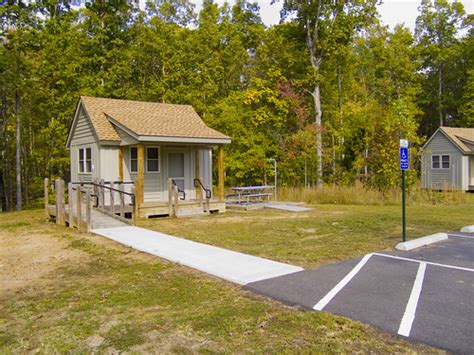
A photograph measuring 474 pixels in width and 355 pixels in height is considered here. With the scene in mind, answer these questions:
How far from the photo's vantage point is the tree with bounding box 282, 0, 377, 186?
25.1 m

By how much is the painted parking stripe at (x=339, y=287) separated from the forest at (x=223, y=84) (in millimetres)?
13060

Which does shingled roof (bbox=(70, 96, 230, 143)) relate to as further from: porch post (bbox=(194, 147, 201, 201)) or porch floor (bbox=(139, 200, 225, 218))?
porch floor (bbox=(139, 200, 225, 218))

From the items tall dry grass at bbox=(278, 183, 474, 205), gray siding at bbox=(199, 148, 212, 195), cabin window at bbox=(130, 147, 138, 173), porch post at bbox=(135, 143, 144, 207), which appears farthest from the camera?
tall dry grass at bbox=(278, 183, 474, 205)

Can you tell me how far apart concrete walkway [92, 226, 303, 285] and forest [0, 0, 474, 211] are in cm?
1290

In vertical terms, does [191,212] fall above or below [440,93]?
below

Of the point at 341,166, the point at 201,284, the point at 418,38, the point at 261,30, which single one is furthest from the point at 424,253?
the point at 418,38

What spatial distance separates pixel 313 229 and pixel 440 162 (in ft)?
71.1

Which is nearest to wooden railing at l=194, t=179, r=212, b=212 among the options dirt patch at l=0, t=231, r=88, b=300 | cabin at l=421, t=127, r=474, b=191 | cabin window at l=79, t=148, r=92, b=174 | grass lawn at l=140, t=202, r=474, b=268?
grass lawn at l=140, t=202, r=474, b=268

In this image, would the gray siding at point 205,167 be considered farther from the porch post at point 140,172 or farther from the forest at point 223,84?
the forest at point 223,84

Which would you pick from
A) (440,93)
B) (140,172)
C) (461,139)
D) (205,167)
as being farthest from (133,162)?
(440,93)

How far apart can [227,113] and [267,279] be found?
19826 millimetres

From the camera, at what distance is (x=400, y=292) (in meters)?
5.14

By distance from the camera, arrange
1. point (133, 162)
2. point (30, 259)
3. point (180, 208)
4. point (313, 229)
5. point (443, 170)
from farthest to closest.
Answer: point (443, 170) < point (133, 162) < point (180, 208) < point (313, 229) < point (30, 259)

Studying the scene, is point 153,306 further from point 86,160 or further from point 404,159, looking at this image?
point 86,160
